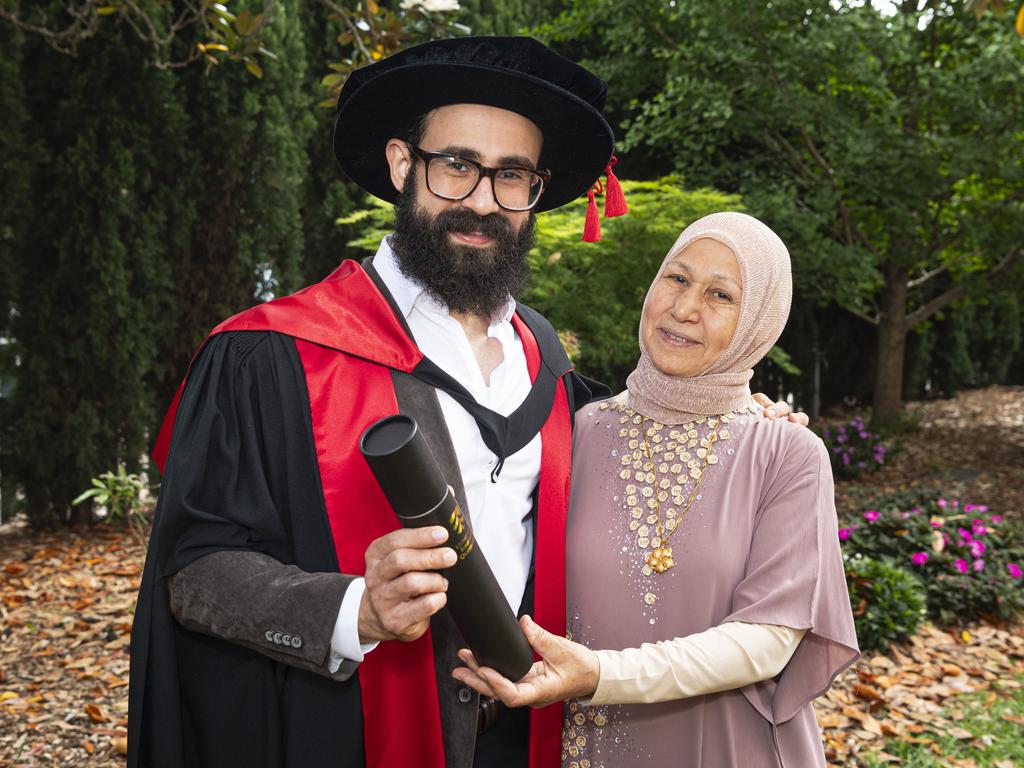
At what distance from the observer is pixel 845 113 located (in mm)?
8609

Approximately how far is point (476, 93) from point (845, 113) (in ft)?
25.4

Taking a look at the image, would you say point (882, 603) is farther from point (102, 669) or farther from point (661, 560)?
point (102, 669)

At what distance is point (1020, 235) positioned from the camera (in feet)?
28.3

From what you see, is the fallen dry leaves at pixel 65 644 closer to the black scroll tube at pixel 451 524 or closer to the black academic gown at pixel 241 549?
the black academic gown at pixel 241 549

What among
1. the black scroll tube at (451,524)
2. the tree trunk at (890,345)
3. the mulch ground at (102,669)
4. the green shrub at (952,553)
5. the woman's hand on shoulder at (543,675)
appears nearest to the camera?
the black scroll tube at (451,524)

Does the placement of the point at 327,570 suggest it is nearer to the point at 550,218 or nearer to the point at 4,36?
the point at 550,218

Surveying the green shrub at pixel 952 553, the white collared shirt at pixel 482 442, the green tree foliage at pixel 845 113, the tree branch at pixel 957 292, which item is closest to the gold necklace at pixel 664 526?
the white collared shirt at pixel 482 442

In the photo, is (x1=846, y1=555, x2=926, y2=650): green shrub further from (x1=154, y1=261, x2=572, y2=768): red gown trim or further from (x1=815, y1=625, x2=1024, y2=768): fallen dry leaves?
(x1=154, y1=261, x2=572, y2=768): red gown trim

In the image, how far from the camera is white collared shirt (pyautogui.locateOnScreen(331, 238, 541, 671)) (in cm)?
193

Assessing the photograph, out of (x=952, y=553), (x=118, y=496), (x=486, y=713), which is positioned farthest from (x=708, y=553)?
(x=952, y=553)

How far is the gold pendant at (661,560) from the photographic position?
1858mm

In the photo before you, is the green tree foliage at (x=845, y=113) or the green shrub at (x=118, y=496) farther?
the green tree foliage at (x=845, y=113)

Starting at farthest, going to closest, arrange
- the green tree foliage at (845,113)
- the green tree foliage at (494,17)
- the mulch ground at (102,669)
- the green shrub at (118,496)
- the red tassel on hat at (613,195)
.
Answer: the green tree foliage at (494,17) → the green tree foliage at (845,113) → the green shrub at (118,496) → the mulch ground at (102,669) → the red tassel on hat at (613,195)

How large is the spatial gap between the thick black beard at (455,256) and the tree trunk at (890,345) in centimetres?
1005
